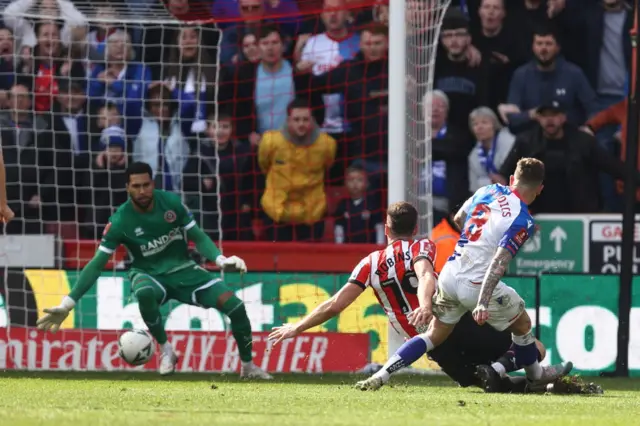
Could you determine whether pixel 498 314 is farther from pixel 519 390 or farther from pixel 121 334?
pixel 121 334

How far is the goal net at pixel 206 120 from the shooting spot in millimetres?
13805

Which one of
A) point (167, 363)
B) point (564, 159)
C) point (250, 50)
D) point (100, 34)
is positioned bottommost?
point (167, 363)

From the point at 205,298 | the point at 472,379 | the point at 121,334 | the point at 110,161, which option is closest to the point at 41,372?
the point at 121,334

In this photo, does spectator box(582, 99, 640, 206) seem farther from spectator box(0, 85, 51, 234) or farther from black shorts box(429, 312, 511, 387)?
spectator box(0, 85, 51, 234)

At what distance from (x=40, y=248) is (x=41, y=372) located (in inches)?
73.2

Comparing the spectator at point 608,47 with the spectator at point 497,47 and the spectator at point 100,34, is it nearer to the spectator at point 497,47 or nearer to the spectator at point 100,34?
the spectator at point 497,47

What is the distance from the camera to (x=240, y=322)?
11445mm

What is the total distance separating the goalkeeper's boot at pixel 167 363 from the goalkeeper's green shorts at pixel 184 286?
1.48ft

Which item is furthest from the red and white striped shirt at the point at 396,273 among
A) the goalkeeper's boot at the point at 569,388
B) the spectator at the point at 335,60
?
the spectator at the point at 335,60

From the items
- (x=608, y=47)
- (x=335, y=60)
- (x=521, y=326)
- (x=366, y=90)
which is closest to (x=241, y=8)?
(x=335, y=60)

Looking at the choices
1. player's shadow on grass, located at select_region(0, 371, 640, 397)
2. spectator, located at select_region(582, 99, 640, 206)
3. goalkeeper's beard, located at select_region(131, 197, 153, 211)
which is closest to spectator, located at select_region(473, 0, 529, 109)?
spectator, located at select_region(582, 99, 640, 206)

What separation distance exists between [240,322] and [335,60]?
12.0 feet

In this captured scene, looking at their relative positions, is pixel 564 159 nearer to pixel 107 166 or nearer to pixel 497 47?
pixel 497 47

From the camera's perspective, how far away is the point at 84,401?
7816 mm
